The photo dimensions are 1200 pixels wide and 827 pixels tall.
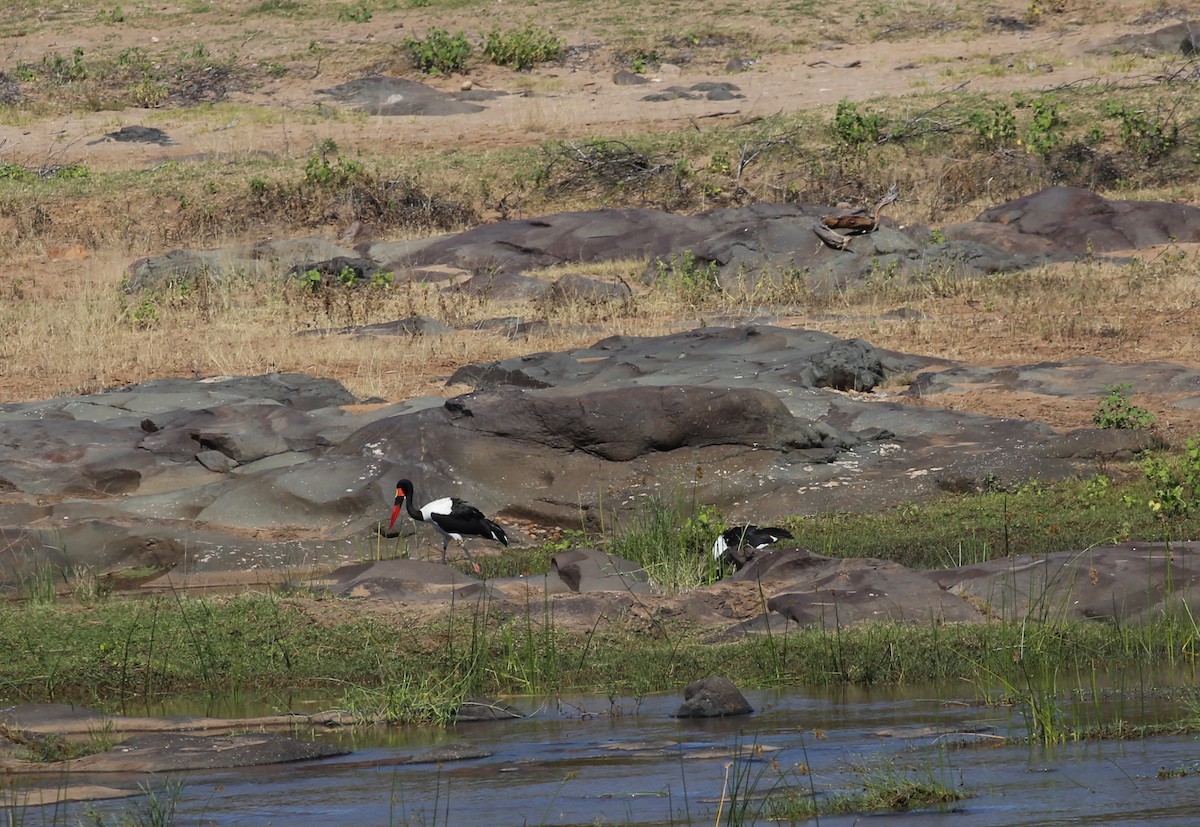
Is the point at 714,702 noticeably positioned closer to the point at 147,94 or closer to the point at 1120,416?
the point at 1120,416

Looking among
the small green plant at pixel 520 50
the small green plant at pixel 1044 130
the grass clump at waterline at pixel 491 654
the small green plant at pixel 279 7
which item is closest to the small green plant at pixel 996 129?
the small green plant at pixel 1044 130

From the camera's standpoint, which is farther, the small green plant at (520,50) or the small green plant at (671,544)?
the small green plant at (520,50)

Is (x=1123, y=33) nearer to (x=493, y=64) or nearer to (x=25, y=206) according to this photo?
(x=493, y=64)

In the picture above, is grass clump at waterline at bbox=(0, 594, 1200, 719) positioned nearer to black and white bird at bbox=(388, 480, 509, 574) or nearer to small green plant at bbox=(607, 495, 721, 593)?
small green plant at bbox=(607, 495, 721, 593)

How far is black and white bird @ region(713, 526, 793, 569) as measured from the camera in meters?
10.2

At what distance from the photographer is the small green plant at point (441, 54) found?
36.1 m

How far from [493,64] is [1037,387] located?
2378 centimetres

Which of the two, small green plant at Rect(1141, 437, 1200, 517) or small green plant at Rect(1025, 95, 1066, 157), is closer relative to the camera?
small green plant at Rect(1141, 437, 1200, 517)

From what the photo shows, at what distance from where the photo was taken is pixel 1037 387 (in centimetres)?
1528

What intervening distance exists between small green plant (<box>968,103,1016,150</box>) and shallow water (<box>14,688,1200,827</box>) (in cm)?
2048

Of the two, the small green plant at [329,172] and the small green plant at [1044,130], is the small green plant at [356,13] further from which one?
the small green plant at [1044,130]

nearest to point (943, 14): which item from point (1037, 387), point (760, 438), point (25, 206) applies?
point (25, 206)

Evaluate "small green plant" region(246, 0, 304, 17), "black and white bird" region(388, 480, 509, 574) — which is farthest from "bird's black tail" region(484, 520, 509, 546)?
"small green plant" region(246, 0, 304, 17)

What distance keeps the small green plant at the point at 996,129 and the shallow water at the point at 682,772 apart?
67.2ft
